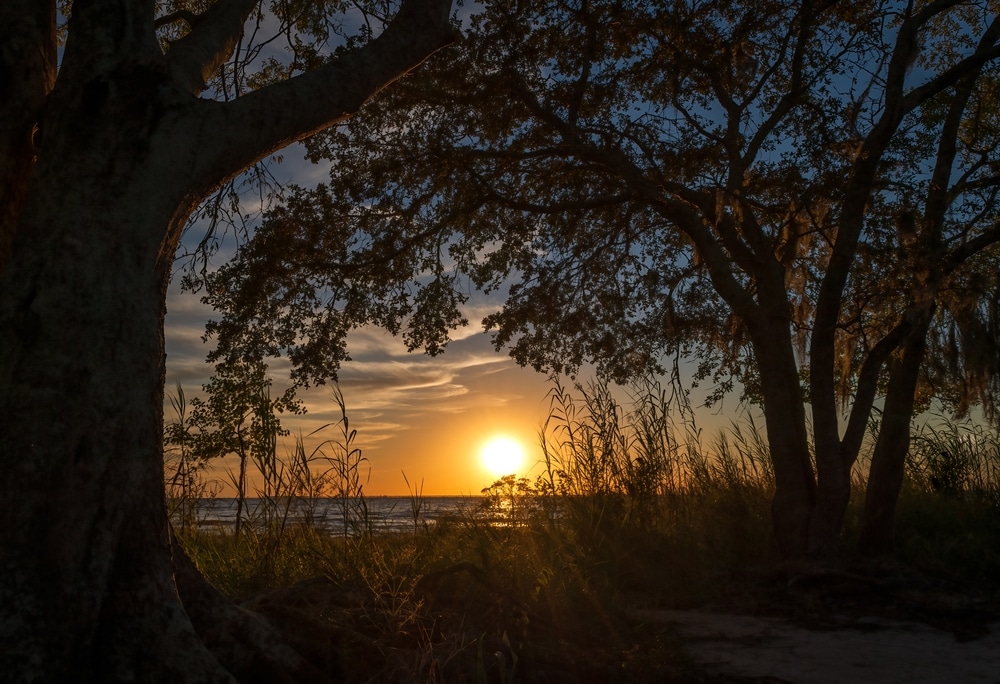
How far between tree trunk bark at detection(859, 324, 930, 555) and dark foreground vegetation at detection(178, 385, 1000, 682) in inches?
9.3

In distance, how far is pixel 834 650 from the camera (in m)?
3.90

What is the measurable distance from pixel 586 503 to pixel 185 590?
4.16 metres

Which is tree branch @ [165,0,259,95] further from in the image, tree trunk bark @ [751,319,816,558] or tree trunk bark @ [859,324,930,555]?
tree trunk bark @ [859,324,930,555]

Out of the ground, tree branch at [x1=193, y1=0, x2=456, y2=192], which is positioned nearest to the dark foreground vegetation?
the ground

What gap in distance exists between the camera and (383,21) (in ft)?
19.1

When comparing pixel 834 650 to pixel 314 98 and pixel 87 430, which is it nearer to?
pixel 87 430

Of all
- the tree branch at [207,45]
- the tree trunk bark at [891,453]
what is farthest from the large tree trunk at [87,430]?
the tree trunk bark at [891,453]

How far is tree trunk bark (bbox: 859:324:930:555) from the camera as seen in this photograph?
679 centimetres

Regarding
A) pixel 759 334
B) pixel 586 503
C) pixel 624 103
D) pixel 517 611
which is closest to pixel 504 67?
pixel 624 103

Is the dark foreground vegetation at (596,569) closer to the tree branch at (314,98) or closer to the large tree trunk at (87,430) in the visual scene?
the large tree trunk at (87,430)

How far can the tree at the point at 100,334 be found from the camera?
7.50ft

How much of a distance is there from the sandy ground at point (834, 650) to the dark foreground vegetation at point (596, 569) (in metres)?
0.21

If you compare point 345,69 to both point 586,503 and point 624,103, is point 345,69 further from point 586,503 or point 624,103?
point 624,103

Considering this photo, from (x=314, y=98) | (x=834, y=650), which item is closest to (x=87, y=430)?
(x=314, y=98)
